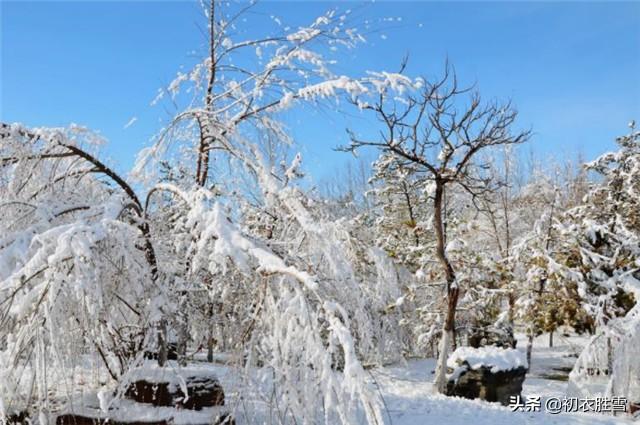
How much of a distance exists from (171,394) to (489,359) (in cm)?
659

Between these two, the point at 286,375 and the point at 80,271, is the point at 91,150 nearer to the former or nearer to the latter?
the point at 80,271

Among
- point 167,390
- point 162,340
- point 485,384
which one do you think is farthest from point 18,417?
point 485,384

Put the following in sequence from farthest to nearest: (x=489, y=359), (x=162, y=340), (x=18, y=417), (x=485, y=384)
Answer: (x=489, y=359) < (x=485, y=384) < (x=162, y=340) < (x=18, y=417)

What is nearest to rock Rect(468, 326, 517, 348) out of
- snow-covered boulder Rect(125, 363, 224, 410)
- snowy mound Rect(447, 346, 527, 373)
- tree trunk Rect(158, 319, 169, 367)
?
snowy mound Rect(447, 346, 527, 373)

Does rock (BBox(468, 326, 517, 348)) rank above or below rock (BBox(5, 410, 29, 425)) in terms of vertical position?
below

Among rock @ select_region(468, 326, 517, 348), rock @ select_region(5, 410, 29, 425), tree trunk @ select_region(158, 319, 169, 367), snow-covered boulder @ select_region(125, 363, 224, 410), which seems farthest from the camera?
rock @ select_region(468, 326, 517, 348)

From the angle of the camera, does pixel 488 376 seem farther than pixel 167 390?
Yes

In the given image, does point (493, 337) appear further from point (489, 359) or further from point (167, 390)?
point (167, 390)

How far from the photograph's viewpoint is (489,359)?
9.19 metres

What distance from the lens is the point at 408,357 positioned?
16.6 meters

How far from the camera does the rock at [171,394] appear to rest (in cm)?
450

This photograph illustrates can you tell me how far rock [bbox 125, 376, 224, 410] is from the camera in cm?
450

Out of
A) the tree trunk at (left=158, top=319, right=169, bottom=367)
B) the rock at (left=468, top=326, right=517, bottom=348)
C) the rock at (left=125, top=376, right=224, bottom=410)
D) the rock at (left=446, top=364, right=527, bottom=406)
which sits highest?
the tree trunk at (left=158, top=319, right=169, bottom=367)

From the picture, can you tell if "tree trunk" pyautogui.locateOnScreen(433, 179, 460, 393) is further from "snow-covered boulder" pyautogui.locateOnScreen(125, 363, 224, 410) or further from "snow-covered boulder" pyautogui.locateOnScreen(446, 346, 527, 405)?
"snow-covered boulder" pyautogui.locateOnScreen(125, 363, 224, 410)
